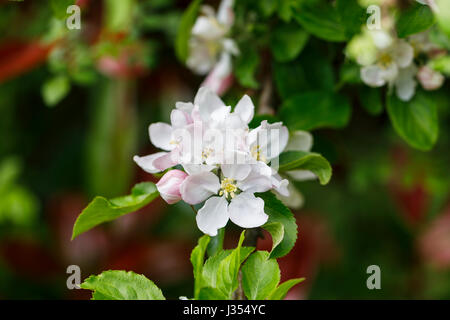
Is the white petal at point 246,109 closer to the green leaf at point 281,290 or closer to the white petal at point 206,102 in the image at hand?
the white petal at point 206,102

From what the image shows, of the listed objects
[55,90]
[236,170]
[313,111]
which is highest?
[55,90]

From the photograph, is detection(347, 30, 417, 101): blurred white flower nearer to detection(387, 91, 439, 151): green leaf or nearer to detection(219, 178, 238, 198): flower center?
detection(387, 91, 439, 151): green leaf

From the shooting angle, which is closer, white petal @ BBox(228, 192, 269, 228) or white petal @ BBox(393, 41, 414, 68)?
white petal @ BBox(228, 192, 269, 228)

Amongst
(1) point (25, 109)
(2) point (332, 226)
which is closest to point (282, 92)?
(2) point (332, 226)

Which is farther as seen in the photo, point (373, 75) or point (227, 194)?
point (373, 75)

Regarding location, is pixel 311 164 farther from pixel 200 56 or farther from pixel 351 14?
pixel 200 56

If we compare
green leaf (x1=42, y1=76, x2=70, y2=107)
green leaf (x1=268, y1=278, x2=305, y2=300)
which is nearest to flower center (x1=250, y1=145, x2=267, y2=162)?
green leaf (x1=268, y1=278, x2=305, y2=300)

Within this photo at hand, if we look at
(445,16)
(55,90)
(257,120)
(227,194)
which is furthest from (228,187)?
(55,90)
